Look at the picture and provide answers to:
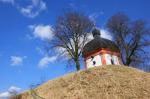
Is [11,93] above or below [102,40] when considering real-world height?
below

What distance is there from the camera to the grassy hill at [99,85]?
76.6 feet

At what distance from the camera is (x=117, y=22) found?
5394 centimetres

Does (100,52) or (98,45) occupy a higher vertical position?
(98,45)

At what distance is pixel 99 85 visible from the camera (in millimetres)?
25234

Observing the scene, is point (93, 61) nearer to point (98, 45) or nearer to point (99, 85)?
point (98, 45)

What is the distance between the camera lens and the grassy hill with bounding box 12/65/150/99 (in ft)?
76.6

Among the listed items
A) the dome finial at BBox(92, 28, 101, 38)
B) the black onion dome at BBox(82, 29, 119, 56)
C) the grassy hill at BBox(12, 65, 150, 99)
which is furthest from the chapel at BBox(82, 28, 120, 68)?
the grassy hill at BBox(12, 65, 150, 99)

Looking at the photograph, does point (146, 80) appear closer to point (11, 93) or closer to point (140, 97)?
point (140, 97)

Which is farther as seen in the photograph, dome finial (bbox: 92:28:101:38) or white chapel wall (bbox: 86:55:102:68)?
dome finial (bbox: 92:28:101:38)

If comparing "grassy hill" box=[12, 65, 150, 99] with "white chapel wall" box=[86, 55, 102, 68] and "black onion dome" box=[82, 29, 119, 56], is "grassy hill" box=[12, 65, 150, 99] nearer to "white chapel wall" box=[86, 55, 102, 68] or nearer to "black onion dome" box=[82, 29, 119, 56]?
"white chapel wall" box=[86, 55, 102, 68]

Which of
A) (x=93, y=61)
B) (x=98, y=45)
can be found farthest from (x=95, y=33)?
(x=93, y=61)

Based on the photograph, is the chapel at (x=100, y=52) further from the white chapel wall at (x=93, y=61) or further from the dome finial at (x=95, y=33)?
the dome finial at (x=95, y=33)

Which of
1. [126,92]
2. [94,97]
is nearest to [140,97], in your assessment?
[126,92]

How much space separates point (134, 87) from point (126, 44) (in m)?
28.6
